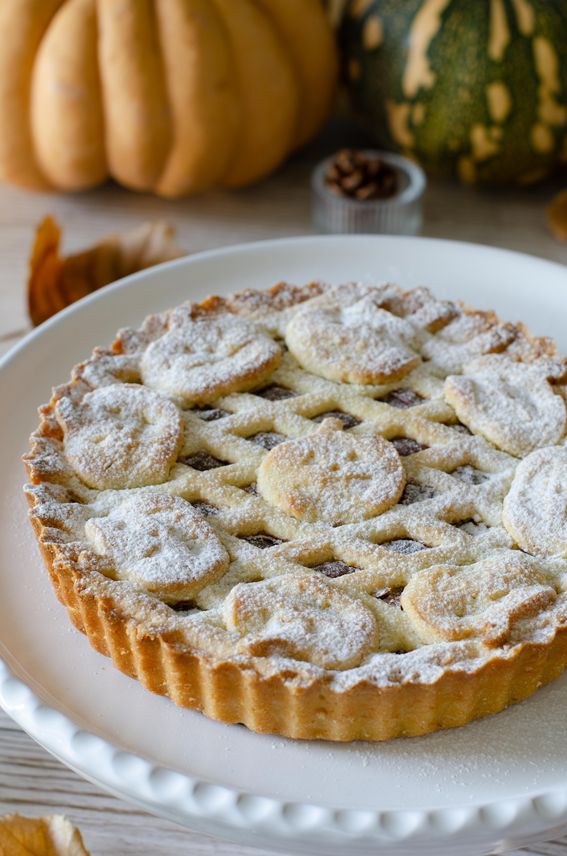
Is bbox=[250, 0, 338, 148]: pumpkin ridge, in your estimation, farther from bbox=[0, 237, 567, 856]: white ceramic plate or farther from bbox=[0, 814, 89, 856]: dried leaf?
bbox=[0, 814, 89, 856]: dried leaf

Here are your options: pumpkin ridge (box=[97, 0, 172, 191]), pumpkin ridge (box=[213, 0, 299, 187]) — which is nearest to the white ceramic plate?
pumpkin ridge (box=[97, 0, 172, 191])

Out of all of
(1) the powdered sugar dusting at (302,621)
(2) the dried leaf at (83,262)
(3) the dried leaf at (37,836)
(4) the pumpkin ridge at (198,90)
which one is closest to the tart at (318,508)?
(1) the powdered sugar dusting at (302,621)

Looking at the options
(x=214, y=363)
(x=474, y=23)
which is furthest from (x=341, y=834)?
(x=474, y=23)

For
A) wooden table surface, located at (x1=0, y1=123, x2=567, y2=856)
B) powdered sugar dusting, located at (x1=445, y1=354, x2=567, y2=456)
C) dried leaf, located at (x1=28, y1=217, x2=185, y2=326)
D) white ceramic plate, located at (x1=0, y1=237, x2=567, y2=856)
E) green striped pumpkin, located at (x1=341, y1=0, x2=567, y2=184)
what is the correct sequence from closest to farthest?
white ceramic plate, located at (x1=0, y1=237, x2=567, y2=856), powdered sugar dusting, located at (x1=445, y1=354, x2=567, y2=456), dried leaf, located at (x1=28, y1=217, x2=185, y2=326), green striped pumpkin, located at (x1=341, y1=0, x2=567, y2=184), wooden table surface, located at (x1=0, y1=123, x2=567, y2=856)

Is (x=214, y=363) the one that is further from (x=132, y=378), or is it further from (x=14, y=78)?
(x=14, y=78)

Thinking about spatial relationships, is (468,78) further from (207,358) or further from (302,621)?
(302,621)

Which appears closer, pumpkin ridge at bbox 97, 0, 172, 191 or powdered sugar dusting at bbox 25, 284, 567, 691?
powdered sugar dusting at bbox 25, 284, 567, 691

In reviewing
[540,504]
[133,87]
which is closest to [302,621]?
[540,504]
